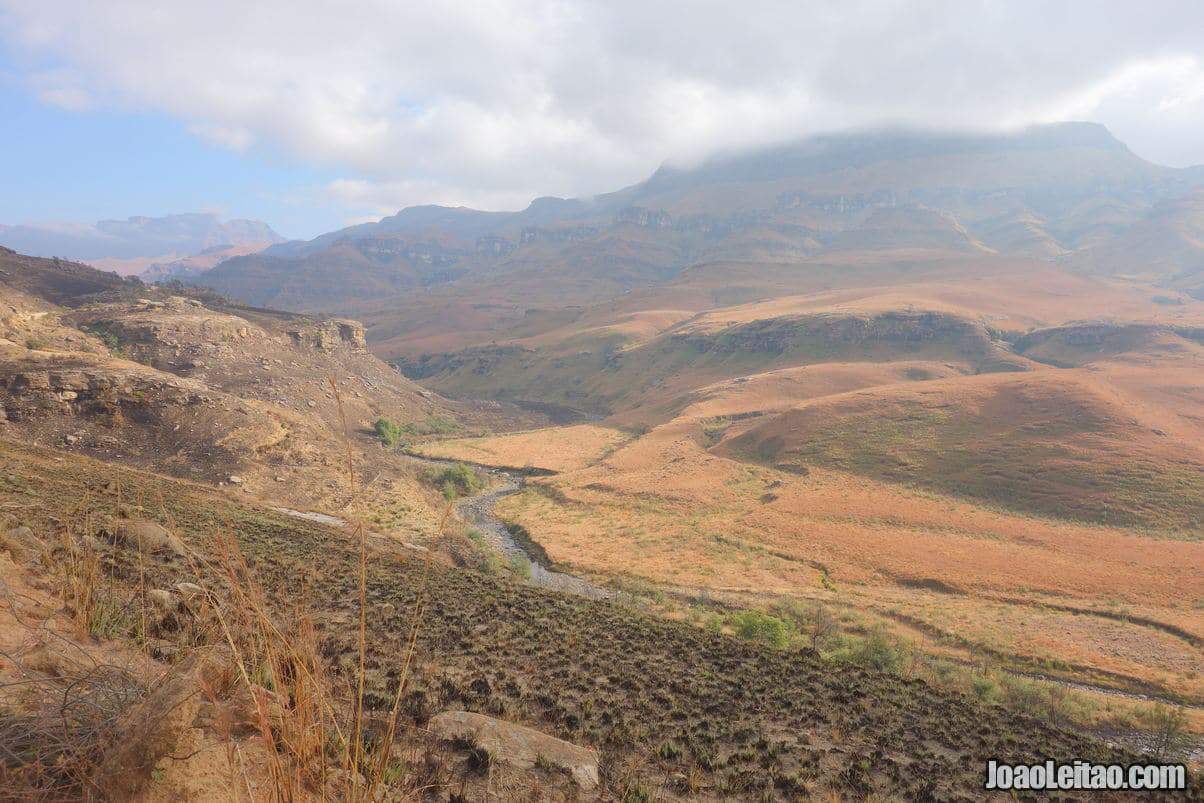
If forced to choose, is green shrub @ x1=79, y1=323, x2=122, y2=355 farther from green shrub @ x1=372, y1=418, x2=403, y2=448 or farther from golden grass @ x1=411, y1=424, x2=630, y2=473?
golden grass @ x1=411, y1=424, x2=630, y2=473

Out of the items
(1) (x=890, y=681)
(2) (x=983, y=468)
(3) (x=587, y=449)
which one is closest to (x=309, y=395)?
(3) (x=587, y=449)

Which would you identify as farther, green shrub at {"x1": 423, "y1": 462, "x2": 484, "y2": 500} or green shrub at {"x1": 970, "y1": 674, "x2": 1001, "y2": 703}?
green shrub at {"x1": 423, "y1": 462, "x2": 484, "y2": 500}

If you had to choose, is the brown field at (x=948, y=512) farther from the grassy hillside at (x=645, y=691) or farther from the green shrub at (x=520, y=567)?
the grassy hillside at (x=645, y=691)

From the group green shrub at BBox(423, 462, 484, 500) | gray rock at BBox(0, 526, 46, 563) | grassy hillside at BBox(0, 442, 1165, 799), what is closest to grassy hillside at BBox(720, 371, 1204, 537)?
green shrub at BBox(423, 462, 484, 500)

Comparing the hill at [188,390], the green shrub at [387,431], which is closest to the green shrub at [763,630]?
the hill at [188,390]

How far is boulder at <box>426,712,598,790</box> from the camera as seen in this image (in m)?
6.85

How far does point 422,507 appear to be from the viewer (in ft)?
125

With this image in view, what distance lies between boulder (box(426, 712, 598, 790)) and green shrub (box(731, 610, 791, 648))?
13.9m

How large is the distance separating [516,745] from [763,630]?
15.5 m

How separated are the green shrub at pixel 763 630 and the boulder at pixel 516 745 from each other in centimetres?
1385

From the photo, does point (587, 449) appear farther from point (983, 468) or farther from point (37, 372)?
point (37, 372)

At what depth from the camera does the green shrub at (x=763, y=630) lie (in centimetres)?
1981

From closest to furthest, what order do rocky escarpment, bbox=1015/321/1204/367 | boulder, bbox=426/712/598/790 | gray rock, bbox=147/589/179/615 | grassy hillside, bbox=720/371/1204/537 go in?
boulder, bbox=426/712/598/790 < gray rock, bbox=147/589/179/615 < grassy hillside, bbox=720/371/1204/537 < rocky escarpment, bbox=1015/321/1204/367

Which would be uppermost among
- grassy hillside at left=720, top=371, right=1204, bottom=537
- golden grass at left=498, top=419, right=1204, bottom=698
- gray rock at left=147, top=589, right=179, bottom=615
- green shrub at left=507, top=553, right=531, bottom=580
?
gray rock at left=147, top=589, right=179, bottom=615
